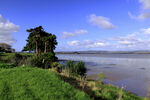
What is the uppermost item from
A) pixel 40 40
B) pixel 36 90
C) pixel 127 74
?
pixel 40 40

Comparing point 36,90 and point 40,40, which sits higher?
point 40,40

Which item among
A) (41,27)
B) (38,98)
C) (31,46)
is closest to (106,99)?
(38,98)

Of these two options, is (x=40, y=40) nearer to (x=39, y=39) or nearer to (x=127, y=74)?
(x=39, y=39)

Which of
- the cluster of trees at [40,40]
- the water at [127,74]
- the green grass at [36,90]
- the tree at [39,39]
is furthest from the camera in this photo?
the tree at [39,39]

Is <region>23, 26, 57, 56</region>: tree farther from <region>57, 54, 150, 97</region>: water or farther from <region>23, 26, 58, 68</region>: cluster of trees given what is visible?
<region>57, 54, 150, 97</region>: water

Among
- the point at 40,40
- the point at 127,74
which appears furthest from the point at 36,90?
the point at 40,40

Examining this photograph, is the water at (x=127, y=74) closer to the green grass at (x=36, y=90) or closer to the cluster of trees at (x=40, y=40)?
the green grass at (x=36, y=90)

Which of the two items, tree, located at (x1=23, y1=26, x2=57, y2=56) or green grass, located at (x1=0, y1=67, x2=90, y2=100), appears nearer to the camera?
green grass, located at (x1=0, y1=67, x2=90, y2=100)

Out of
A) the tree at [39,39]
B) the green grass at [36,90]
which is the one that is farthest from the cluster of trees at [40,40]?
the green grass at [36,90]

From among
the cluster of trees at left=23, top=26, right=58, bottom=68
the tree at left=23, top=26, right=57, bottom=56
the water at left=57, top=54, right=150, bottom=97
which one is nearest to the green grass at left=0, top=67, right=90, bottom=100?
the water at left=57, top=54, right=150, bottom=97

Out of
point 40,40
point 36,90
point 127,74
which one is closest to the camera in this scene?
point 36,90

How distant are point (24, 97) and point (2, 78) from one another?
9.90 feet

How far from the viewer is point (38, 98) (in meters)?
4.99

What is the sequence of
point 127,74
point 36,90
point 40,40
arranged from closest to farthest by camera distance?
point 36,90 < point 127,74 < point 40,40
